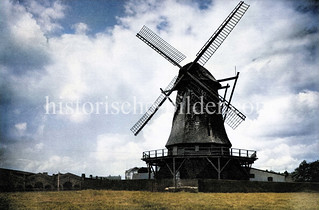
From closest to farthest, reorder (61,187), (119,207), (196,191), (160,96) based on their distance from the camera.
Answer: (119,207) → (196,191) → (160,96) → (61,187)

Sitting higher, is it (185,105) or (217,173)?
(185,105)

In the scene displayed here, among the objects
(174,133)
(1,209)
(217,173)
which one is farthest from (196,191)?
(1,209)

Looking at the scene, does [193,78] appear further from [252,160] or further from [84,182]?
[84,182]

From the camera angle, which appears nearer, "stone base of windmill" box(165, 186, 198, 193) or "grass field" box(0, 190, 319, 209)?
"grass field" box(0, 190, 319, 209)

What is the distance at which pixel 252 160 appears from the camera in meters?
21.3

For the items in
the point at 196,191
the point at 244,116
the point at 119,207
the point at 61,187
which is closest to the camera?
the point at 119,207

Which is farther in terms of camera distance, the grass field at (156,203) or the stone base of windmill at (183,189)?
the stone base of windmill at (183,189)

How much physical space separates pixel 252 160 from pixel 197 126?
4.47 m

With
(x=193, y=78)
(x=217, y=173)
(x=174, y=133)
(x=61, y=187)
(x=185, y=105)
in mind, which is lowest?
(x=61, y=187)

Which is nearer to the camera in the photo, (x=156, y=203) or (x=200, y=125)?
(x=156, y=203)

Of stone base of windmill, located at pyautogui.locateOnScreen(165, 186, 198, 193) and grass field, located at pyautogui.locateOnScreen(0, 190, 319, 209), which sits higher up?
grass field, located at pyautogui.locateOnScreen(0, 190, 319, 209)

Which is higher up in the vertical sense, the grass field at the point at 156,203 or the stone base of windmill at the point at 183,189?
the grass field at the point at 156,203

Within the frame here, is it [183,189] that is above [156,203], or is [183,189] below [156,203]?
below

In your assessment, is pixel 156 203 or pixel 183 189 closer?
pixel 156 203
